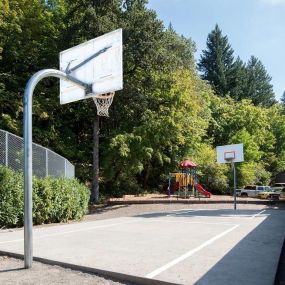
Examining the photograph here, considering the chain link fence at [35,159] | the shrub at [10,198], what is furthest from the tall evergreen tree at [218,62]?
the shrub at [10,198]

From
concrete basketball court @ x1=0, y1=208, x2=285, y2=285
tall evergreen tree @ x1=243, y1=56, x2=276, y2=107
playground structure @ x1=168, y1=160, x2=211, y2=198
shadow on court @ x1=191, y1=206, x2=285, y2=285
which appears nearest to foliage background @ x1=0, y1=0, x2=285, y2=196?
playground structure @ x1=168, y1=160, x2=211, y2=198

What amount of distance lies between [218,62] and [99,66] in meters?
65.4

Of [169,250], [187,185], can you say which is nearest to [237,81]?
[187,185]

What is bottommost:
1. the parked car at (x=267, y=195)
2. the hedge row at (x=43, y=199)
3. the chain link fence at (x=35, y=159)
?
the parked car at (x=267, y=195)

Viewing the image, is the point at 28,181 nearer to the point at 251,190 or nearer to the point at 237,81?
the point at 251,190

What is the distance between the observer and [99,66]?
32.0 feet

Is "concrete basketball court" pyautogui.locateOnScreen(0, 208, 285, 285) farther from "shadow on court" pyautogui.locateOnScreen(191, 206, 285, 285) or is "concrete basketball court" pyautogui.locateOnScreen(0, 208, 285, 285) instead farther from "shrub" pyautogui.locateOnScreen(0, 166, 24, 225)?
"shrub" pyautogui.locateOnScreen(0, 166, 24, 225)

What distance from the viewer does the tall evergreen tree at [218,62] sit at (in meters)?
71.1

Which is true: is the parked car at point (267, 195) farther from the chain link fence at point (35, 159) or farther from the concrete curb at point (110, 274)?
the concrete curb at point (110, 274)

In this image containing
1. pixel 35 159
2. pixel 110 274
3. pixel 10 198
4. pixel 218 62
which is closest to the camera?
pixel 110 274

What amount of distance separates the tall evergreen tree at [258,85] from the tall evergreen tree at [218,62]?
4673 millimetres

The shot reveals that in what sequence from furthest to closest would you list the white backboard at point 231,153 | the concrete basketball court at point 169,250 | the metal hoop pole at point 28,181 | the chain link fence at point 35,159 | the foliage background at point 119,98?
the foliage background at point 119,98 < the white backboard at point 231,153 < the chain link fence at point 35,159 < the metal hoop pole at point 28,181 < the concrete basketball court at point 169,250

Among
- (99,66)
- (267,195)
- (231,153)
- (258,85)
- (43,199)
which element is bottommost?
(267,195)

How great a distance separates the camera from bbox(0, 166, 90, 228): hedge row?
15094mm
